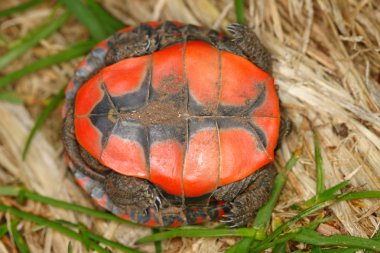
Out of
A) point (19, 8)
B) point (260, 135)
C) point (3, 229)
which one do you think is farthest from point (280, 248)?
point (19, 8)

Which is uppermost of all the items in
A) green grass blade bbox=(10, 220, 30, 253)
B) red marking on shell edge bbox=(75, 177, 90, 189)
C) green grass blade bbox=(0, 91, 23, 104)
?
green grass blade bbox=(0, 91, 23, 104)

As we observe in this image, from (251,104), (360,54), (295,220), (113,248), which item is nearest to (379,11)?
Result: (360,54)

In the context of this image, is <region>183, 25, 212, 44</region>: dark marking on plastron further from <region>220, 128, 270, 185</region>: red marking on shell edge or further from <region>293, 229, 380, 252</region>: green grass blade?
<region>293, 229, 380, 252</region>: green grass blade

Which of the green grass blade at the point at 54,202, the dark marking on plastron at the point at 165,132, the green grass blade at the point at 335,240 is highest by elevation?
the dark marking on plastron at the point at 165,132

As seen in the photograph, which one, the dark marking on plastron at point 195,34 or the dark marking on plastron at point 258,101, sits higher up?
the dark marking on plastron at point 195,34

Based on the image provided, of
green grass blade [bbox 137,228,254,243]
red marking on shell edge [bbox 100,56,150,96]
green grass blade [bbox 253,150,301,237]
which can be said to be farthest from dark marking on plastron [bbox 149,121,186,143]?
green grass blade [bbox 253,150,301,237]

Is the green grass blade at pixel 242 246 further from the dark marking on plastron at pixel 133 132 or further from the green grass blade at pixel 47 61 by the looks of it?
the green grass blade at pixel 47 61

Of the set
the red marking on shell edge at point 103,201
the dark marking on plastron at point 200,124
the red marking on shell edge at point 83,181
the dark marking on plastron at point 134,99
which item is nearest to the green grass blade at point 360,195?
the dark marking on plastron at point 200,124

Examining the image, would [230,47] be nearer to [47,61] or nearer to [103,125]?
[103,125]
